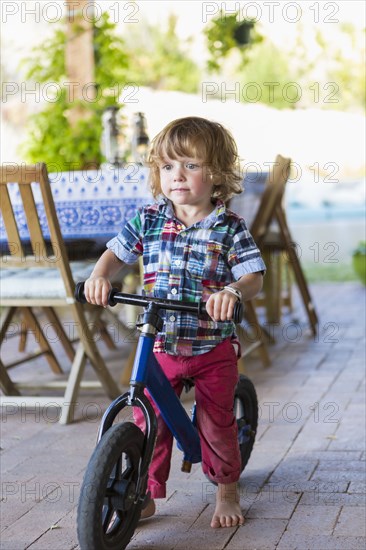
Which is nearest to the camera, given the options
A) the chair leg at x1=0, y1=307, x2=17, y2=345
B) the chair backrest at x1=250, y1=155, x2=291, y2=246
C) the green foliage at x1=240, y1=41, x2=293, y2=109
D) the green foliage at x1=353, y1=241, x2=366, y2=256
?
the chair leg at x1=0, y1=307, x2=17, y2=345

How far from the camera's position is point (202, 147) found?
2.09 m

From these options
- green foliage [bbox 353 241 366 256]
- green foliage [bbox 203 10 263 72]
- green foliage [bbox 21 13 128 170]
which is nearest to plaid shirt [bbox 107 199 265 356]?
green foliage [bbox 21 13 128 170]

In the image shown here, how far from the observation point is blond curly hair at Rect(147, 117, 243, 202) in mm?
2094

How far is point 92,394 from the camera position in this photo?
147 inches

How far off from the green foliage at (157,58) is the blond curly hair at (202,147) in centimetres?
906

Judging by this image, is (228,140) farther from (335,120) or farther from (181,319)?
(335,120)

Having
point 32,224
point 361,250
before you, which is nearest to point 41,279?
point 32,224

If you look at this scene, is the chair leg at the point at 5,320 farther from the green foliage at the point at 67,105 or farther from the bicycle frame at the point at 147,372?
the green foliage at the point at 67,105

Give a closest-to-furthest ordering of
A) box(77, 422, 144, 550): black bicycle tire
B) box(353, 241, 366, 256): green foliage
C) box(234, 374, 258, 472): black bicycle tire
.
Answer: box(77, 422, 144, 550): black bicycle tire, box(234, 374, 258, 472): black bicycle tire, box(353, 241, 366, 256): green foliage

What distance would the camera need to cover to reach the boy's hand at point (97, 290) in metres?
1.97

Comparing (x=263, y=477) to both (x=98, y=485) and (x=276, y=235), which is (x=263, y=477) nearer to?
(x=98, y=485)

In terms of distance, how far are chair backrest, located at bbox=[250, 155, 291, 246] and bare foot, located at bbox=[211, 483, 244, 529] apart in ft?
7.24

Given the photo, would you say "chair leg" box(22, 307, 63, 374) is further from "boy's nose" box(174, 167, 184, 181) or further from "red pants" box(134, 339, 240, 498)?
"boy's nose" box(174, 167, 184, 181)

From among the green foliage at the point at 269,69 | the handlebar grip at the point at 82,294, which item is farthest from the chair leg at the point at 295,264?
the green foliage at the point at 269,69
